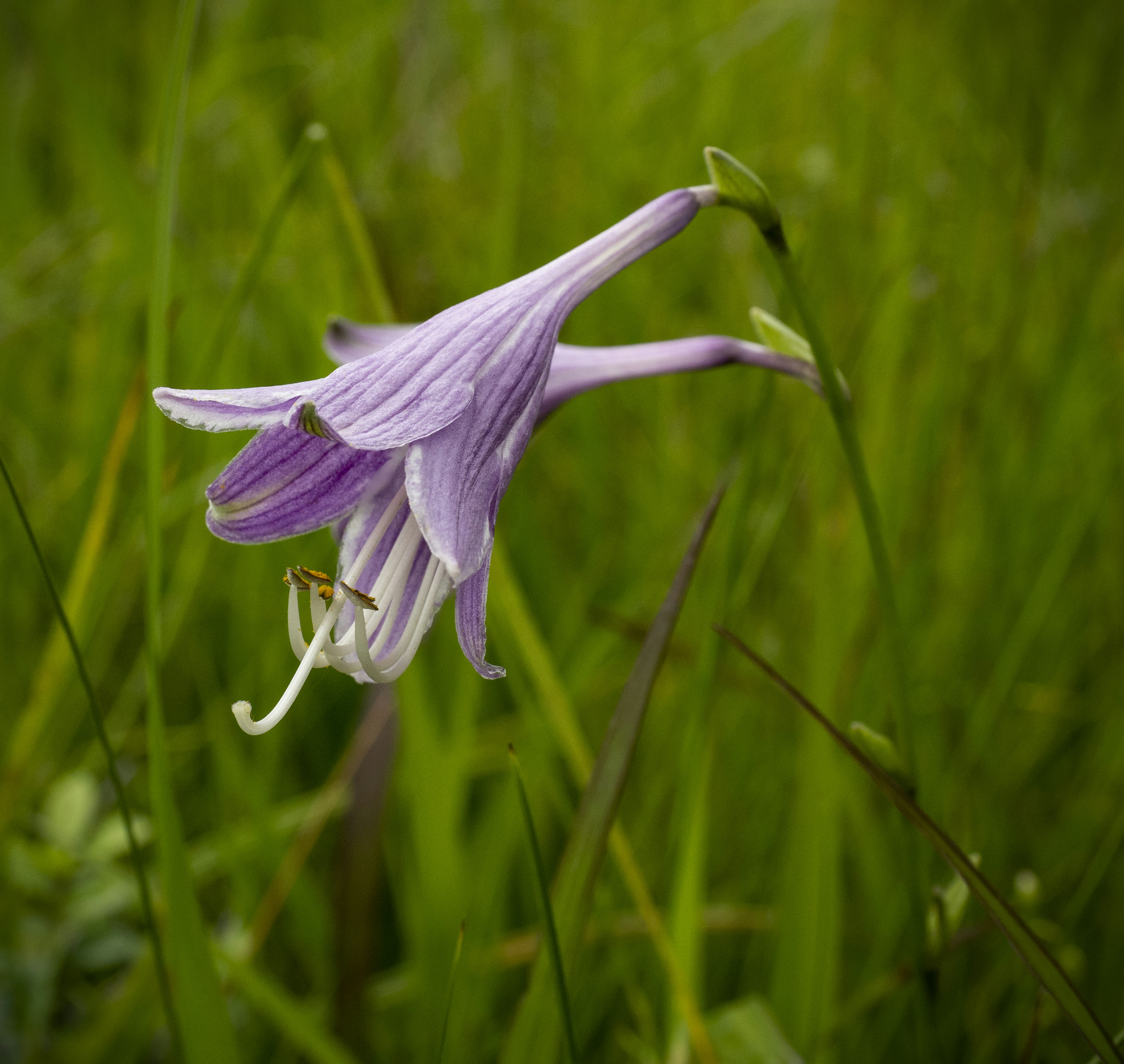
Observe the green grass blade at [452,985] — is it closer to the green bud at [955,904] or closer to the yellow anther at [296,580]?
the yellow anther at [296,580]

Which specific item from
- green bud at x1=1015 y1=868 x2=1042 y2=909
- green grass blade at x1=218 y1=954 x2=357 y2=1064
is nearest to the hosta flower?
green grass blade at x1=218 y1=954 x2=357 y2=1064

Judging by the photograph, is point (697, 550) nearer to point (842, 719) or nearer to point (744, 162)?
point (842, 719)

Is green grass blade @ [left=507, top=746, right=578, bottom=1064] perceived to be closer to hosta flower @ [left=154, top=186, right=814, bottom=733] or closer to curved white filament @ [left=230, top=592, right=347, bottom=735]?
hosta flower @ [left=154, top=186, right=814, bottom=733]

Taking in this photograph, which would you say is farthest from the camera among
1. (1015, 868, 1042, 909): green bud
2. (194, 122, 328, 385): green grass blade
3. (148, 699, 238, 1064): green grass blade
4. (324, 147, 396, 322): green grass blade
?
(324, 147, 396, 322): green grass blade

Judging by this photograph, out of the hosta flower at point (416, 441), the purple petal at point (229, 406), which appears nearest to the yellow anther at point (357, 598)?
the hosta flower at point (416, 441)

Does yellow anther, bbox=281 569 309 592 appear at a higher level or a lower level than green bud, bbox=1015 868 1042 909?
higher

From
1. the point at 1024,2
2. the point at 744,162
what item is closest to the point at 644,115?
the point at 744,162
